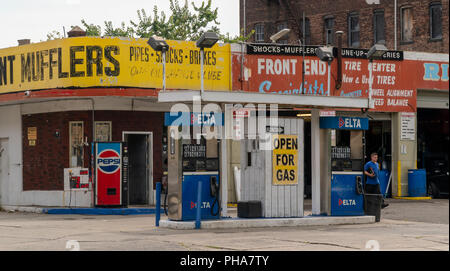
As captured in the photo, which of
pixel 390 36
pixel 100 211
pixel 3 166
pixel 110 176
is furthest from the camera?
pixel 390 36

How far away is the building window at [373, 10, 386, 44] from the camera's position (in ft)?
144

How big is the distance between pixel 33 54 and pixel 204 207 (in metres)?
10.5

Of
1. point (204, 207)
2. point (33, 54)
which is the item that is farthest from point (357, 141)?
point (33, 54)

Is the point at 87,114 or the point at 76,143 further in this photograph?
the point at 76,143

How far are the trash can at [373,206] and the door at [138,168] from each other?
349 inches

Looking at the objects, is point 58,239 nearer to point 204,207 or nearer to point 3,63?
point 204,207

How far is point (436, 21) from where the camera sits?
41.7m

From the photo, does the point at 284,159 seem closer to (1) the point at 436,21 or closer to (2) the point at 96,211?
(2) the point at 96,211

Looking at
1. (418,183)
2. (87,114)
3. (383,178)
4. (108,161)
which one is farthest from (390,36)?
(108,161)

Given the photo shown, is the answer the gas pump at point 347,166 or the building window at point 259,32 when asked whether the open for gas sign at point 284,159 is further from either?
the building window at point 259,32

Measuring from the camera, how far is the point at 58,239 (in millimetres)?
15211

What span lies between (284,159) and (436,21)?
25.6 meters

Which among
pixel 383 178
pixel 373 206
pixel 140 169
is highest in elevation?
pixel 140 169

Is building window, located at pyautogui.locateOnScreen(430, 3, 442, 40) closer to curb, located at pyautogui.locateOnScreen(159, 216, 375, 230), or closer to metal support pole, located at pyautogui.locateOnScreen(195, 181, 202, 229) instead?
Answer: curb, located at pyautogui.locateOnScreen(159, 216, 375, 230)
